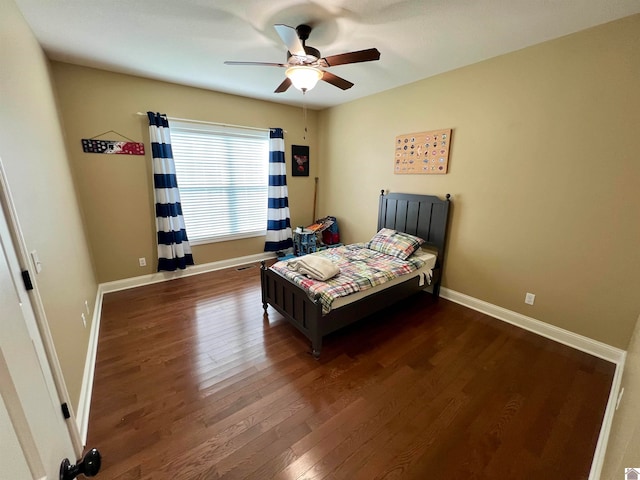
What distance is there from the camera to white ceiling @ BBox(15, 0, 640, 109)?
1888 millimetres

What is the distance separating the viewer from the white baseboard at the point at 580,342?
5.06ft

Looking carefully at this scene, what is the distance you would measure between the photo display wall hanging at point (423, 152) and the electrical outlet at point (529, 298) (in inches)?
61.7

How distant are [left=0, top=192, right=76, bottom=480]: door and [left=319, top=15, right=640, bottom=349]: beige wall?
11.1ft

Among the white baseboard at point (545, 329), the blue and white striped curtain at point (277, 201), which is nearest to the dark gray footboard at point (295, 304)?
the blue and white striped curtain at point (277, 201)

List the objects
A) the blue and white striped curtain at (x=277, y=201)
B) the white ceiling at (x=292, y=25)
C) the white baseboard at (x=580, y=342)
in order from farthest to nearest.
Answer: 1. the blue and white striped curtain at (x=277, y=201)
2. the white ceiling at (x=292, y=25)
3. the white baseboard at (x=580, y=342)

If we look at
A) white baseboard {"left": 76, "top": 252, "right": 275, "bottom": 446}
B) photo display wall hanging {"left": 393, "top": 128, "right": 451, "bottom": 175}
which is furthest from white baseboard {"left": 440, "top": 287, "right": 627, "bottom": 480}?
white baseboard {"left": 76, "top": 252, "right": 275, "bottom": 446}

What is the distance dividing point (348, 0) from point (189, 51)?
1.63m

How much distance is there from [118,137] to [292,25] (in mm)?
2491

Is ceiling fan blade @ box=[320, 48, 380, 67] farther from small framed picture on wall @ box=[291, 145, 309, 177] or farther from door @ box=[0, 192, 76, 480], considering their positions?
small framed picture on wall @ box=[291, 145, 309, 177]

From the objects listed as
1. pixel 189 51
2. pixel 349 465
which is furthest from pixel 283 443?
pixel 189 51

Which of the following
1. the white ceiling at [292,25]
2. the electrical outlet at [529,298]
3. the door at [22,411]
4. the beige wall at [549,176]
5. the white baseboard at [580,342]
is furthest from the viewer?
the electrical outlet at [529,298]

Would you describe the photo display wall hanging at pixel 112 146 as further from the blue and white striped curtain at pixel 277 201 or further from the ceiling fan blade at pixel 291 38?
the ceiling fan blade at pixel 291 38

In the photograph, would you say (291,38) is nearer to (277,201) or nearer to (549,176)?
(549,176)

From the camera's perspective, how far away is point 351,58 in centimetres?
204
